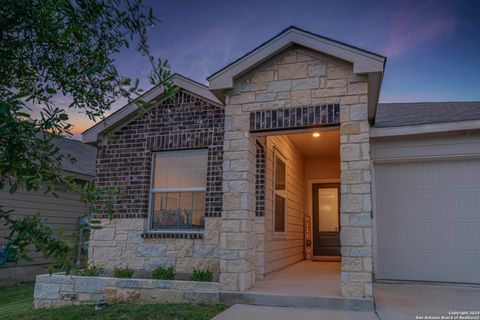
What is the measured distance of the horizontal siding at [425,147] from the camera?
7145 mm

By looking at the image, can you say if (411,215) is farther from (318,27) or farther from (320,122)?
(318,27)

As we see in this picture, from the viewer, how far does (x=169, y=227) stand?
7.53 meters

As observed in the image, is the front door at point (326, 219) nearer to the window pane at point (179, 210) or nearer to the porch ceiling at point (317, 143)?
the porch ceiling at point (317, 143)

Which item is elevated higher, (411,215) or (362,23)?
(362,23)

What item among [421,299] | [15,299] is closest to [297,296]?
[421,299]

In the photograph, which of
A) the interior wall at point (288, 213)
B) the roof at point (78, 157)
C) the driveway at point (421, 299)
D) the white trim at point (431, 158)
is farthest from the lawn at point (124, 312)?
the roof at point (78, 157)

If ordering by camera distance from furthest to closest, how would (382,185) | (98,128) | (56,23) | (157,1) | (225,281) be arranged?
(98,128)
(382,185)
(225,281)
(157,1)
(56,23)

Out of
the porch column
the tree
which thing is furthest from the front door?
the tree

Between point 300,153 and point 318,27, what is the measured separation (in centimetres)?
396

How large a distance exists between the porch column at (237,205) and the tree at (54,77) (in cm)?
287

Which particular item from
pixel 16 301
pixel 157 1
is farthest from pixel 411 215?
pixel 16 301

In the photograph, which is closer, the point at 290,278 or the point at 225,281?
the point at 225,281

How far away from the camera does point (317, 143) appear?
32.9ft

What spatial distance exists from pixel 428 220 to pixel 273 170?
318 cm
